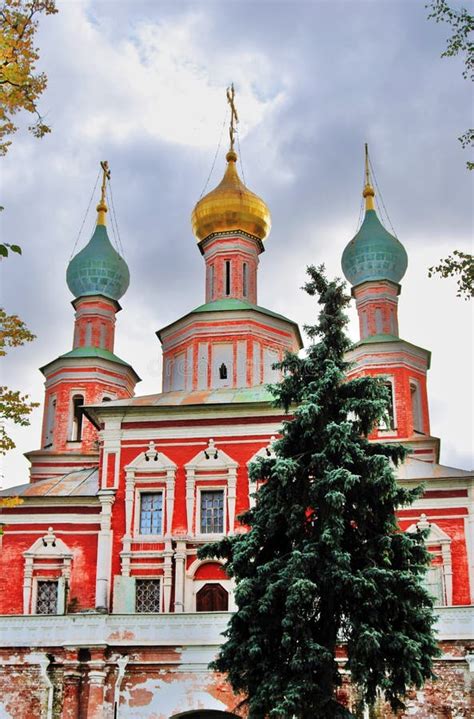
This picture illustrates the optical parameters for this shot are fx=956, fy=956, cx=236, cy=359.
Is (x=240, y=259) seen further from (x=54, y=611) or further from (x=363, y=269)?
(x=54, y=611)

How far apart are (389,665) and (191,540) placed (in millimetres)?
10802

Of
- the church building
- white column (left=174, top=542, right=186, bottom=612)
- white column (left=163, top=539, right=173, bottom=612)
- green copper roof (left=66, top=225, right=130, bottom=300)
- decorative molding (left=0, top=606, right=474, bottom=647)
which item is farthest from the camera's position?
green copper roof (left=66, top=225, right=130, bottom=300)

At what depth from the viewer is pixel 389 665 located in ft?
48.1

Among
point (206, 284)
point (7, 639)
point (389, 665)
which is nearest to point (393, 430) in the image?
point (206, 284)

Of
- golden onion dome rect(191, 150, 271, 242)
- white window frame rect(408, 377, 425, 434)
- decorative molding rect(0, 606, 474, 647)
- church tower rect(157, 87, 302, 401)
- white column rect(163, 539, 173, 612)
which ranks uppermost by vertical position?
golden onion dome rect(191, 150, 271, 242)

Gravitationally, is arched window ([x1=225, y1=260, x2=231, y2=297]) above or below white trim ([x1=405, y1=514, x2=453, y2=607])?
above

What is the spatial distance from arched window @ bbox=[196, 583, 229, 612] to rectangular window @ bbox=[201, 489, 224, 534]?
4.73 feet

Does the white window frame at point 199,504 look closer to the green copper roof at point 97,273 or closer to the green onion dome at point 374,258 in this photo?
the green onion dome at point 374,258

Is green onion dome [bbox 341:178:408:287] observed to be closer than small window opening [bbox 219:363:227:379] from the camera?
No

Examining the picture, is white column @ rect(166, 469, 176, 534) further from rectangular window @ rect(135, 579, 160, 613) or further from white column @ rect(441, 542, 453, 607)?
white column @ rect(441, 542, 453, 607)

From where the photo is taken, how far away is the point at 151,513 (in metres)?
25.5

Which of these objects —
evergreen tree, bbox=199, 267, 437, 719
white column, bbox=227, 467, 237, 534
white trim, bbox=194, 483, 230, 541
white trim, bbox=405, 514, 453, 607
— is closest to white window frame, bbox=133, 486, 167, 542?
white trim, bbox=194, 483, 230, 541

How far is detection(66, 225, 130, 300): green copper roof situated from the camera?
3578 cm

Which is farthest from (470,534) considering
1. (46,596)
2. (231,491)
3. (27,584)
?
(27,584)
